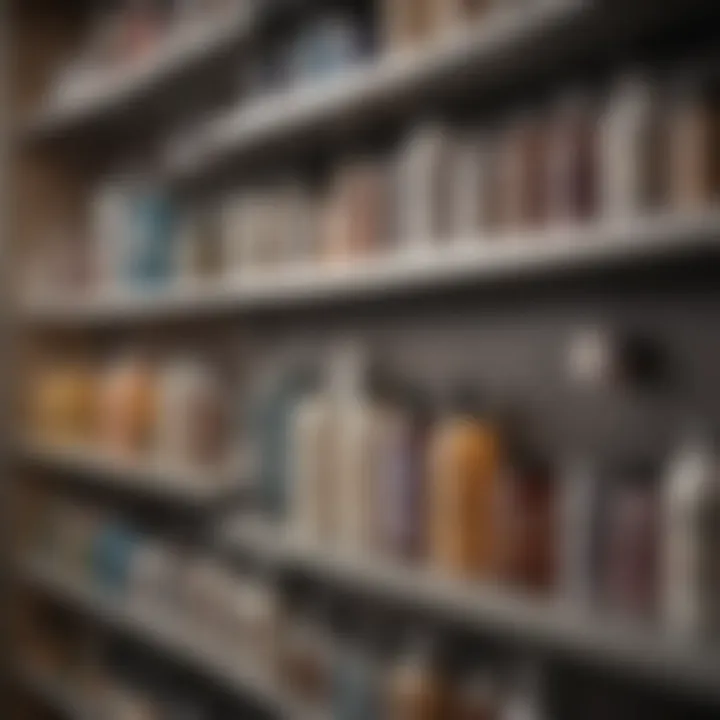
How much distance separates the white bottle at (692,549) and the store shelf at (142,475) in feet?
3.04

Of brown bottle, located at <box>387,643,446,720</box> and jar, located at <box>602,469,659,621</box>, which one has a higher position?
jar, located at <box>602,469,659,621</box>

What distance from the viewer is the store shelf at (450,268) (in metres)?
1.07

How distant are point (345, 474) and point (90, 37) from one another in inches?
63.3

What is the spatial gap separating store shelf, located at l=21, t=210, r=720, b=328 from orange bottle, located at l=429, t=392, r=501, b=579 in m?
0.21

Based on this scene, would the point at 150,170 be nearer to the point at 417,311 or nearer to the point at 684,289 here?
the point at 417,311

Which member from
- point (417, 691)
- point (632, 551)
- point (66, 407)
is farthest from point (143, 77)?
point (632, 551)

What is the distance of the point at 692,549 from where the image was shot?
103 cm

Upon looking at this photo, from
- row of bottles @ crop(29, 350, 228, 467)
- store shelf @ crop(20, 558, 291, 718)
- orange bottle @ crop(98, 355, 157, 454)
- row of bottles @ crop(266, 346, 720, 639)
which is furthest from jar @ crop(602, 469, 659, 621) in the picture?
orange bottle @ crop(98, 355, 157, 454)

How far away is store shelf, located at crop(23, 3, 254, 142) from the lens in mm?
1902

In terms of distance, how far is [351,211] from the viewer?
159 cm

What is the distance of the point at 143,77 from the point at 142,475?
0.81 m

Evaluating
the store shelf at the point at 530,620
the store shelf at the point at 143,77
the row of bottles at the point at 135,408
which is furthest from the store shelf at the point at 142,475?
the store shelf at the point at 143,77

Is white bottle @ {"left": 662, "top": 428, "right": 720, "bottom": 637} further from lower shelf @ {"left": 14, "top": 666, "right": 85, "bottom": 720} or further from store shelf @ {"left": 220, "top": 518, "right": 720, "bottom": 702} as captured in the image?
lower shelf @ {"left": 14, "top": 666, "right": 85, "bottom": 720}

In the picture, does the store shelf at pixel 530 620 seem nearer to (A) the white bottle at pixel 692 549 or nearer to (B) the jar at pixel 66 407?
(A) the white bottle at pixel 692 549
